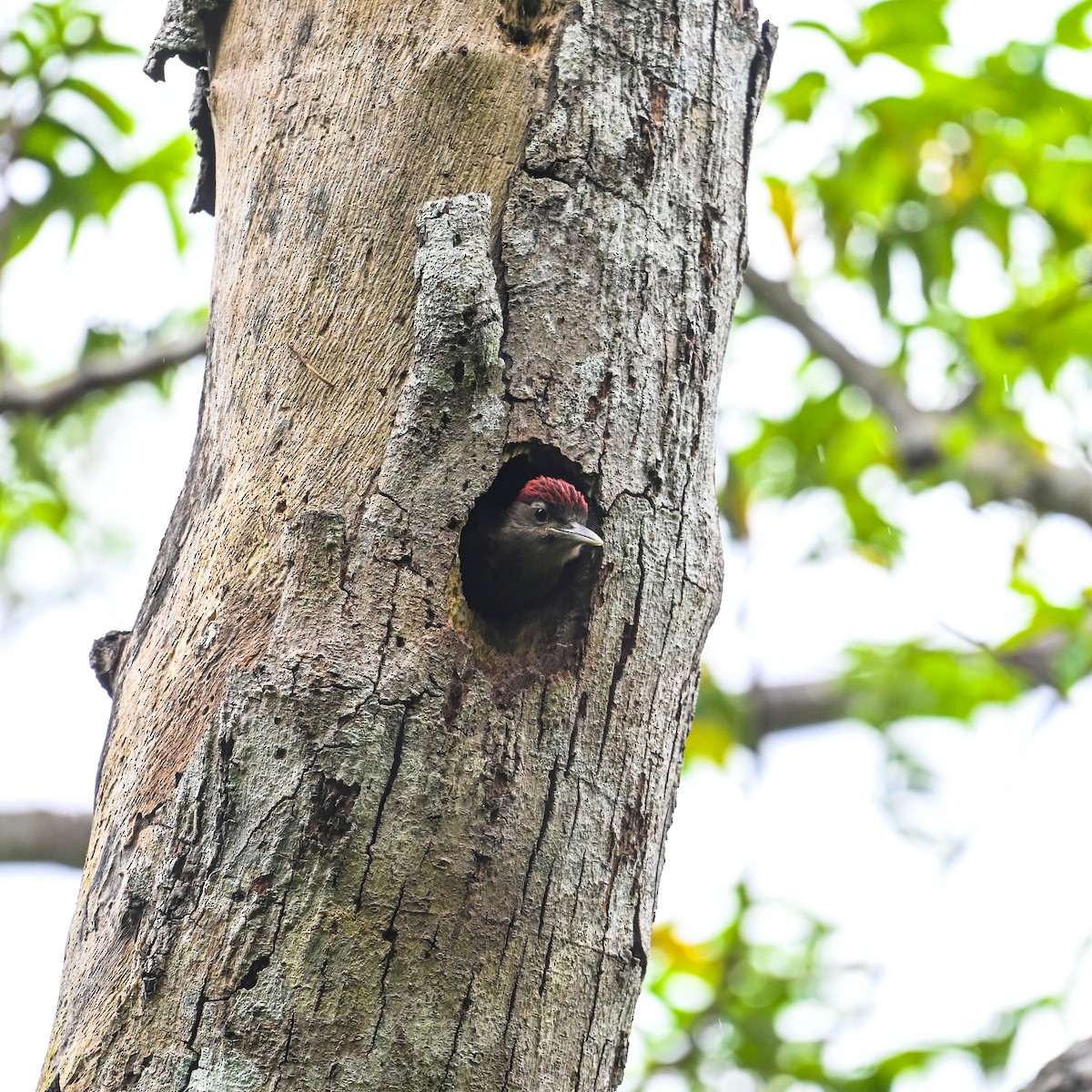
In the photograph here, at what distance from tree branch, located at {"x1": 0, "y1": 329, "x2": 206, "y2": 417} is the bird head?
2.83 meters

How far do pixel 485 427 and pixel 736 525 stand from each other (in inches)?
182

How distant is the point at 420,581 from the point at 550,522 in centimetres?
77

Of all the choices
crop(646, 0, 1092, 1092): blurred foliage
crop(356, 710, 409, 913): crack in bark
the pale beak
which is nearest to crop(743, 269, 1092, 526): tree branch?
crop(646, 0, 1092, 1092): blurred foliage

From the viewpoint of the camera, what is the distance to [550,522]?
3217 mm

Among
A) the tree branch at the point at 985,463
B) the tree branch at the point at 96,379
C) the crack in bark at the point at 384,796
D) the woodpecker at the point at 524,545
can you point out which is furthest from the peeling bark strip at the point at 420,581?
the tree branch at the point at 985,463

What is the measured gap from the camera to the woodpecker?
2777 millimetres

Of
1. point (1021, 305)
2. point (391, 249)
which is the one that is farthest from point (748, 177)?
point (1021, 305)

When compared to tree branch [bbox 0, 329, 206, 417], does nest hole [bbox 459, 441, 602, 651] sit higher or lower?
lower

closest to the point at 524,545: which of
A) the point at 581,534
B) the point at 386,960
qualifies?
the point at 581,534

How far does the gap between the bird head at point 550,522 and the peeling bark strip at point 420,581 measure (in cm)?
8

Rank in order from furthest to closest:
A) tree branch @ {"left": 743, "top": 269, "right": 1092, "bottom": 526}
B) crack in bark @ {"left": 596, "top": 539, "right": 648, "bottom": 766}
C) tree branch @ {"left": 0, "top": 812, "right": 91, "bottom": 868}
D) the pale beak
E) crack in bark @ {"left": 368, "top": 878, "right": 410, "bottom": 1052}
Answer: tree branch @ {"left": 743, "top": 269, "right": 1092, "bottom": 526} → tree branch @ {"left": 0, "top": 812, "right": 91, "bottom": 868} → the pale beak → crack in bark @ {"left": 596, "top": 539, "right": 648, "bottom": 766} → crack in bark @ {"left": 368, "top": 878, "right": 410, "bottom": 1052}

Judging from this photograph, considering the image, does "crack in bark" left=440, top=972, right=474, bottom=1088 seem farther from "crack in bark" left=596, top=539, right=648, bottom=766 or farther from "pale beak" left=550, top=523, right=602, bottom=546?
"pale beak" left=550, top=523, right=602, bottom=546

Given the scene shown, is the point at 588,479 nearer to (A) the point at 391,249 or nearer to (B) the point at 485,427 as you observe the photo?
(B) the point at 485,427

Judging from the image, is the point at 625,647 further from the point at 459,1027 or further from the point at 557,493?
the point at 459,1027
